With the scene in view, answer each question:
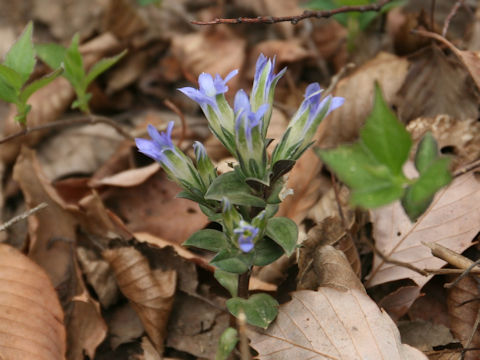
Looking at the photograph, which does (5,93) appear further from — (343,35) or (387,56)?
(343,35)

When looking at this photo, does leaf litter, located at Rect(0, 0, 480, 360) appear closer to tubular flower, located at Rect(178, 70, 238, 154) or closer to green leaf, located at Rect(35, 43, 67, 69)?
green leaf, located at Rect(35, 43, 67, 69)

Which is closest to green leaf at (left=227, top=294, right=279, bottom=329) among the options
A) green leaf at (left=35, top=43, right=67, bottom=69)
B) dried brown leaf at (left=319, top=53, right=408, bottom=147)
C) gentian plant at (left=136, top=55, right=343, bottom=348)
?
gentian plant at (left=136, top=55, right=343, bottom=348)

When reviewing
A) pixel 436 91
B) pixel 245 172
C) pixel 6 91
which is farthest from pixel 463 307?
pixel 6 91

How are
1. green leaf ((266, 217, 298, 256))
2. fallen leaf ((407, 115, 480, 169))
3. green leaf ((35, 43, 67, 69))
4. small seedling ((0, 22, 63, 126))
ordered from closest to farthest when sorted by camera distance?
green leaf ((266, 217, 298, 256)), small seedling ((0, 22, 63, 126)), fallen leaf ((407, 115, 480, 169)), green leaf ((35, 43, 67, 69))

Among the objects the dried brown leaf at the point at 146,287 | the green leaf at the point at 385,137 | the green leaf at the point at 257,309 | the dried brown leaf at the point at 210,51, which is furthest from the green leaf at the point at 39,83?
the green leaf at the point at 385,137

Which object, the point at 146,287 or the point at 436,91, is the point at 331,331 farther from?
the point at 436,91

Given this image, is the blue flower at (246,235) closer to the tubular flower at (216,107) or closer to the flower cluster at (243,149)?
the flower cluster at (243,149)
